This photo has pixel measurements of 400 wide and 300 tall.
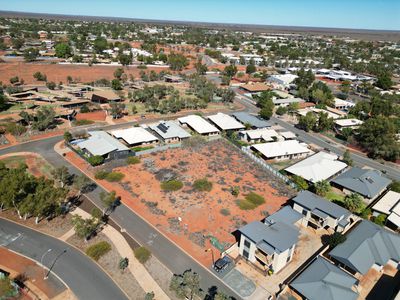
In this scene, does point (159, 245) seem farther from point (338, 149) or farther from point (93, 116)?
point (93, 116)

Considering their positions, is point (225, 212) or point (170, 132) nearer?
point (225, 212)

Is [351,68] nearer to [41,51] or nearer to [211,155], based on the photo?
[211,155]

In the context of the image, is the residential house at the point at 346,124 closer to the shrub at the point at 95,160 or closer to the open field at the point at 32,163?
the shrub at the point at 95,160

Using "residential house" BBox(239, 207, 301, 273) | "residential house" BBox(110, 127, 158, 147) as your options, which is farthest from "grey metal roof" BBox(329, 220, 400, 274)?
"residential house" BBox(110, 127, 158, 147)

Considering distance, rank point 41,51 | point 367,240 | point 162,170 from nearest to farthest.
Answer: point 367,240
point 162,170
point 41,51

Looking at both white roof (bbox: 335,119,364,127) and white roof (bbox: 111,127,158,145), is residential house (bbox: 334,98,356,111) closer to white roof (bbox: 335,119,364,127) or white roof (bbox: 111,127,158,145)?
white roof (bbox: 335,119,364,127)

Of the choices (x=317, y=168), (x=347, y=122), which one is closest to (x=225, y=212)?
(x=317, y=168)

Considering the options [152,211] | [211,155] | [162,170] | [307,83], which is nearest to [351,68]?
[307,83]
